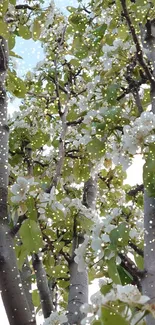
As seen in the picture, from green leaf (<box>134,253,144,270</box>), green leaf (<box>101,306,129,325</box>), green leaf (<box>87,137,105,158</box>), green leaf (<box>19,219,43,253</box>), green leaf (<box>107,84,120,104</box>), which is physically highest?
green leaf (<box>107,84,120,104</box>)

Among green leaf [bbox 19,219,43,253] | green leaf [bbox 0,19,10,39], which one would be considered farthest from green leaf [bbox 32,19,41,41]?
green leaf [bbox 19,219,43,253]

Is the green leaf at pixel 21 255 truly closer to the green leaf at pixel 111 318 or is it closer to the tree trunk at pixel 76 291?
the tree trunk at pixel 76 291

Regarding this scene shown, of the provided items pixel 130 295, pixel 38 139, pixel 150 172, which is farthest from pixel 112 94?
pixel 130 295

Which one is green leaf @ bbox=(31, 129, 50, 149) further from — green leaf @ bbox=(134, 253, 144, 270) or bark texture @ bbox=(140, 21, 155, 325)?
green leaf @ bbox=(134, 253, 144, 270)

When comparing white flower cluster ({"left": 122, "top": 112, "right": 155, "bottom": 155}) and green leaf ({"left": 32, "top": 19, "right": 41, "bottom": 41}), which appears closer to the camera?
white flower cluster ({"left": 122, "top": 112, "right": 155, "bottom": 155})

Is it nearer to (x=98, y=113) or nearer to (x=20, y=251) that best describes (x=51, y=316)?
(x=20, y=251)

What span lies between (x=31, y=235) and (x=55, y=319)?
309mm

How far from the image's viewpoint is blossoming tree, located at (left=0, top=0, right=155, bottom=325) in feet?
4.29

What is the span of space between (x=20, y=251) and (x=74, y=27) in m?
1.35

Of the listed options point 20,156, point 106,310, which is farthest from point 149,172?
point 20,156

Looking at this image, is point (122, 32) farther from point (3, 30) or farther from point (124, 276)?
point (124, 276)

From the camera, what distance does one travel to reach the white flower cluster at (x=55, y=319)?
1524 millimetres

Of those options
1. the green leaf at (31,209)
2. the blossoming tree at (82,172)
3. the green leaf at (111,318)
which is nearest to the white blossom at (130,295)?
the blossoming tree at (82,172)

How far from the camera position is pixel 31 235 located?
1.42 m
